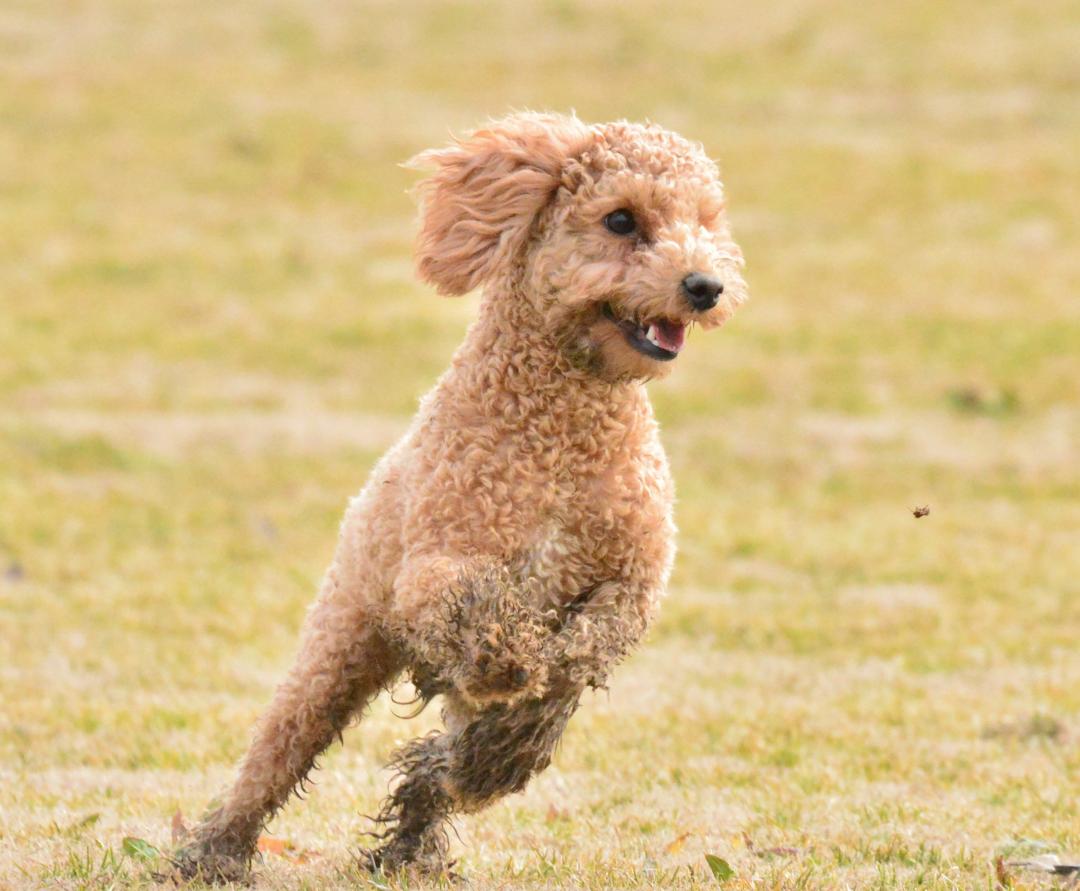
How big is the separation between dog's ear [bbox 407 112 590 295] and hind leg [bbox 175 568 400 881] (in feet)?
3.64

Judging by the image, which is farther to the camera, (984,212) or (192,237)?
(984,212)

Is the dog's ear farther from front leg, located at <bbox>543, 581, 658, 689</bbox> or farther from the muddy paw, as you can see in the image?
the muddy paw

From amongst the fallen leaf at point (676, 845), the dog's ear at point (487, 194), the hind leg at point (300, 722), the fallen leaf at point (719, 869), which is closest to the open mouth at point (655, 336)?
the dog's ear at point (487, 194)

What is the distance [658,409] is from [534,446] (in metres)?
12.6

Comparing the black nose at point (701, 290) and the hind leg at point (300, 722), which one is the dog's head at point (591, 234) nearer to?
the black nose at point (701, 290)

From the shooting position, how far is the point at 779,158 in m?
27.8

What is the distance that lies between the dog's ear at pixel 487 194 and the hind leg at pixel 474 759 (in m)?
1.27

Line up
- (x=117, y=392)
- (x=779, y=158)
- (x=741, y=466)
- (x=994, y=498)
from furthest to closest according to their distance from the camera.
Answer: (x=779, y=158), (x=117, y=392), (x=741, y=466), (x=994, y=498)

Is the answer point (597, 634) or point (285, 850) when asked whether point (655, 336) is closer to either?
point (597, 634)

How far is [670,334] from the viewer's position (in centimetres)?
517

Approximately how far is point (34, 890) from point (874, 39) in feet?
104

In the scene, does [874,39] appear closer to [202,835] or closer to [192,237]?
[192,237]

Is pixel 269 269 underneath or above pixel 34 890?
underneath

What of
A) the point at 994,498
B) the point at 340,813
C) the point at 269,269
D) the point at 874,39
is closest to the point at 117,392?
the point at 269,269
